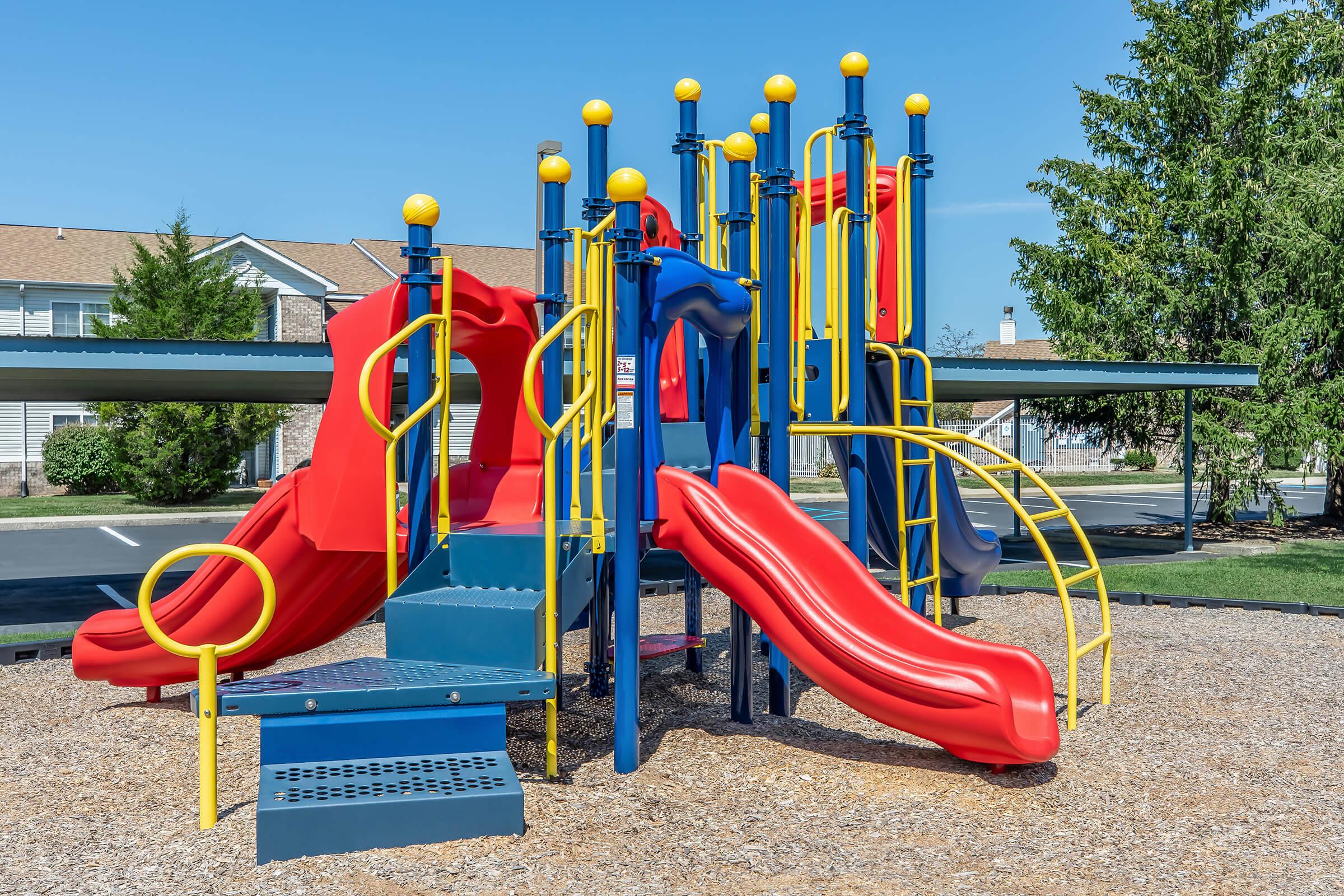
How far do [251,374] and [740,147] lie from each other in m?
5.79

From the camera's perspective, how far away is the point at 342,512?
546 cm

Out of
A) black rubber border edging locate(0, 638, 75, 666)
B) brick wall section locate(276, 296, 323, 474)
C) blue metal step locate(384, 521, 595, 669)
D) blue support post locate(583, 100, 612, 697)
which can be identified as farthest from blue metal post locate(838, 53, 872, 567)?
brick wall section locate(276, 296, 323, 474)

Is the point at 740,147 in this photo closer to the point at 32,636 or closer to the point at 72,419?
the point at 32,636

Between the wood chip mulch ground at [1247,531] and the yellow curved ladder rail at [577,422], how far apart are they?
14812mm

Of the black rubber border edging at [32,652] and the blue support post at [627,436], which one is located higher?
the blue support post at [627,436]

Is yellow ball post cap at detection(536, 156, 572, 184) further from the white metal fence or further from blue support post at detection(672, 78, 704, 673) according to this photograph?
the white metal fence

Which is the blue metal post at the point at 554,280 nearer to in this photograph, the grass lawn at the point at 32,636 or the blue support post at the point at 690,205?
the blue support post at the point at 690,205

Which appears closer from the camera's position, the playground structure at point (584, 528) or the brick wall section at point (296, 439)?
the playground structure at point (584, 528)

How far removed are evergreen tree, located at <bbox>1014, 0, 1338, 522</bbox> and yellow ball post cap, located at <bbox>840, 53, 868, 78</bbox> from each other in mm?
13958

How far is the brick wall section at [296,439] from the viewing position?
1203 inches

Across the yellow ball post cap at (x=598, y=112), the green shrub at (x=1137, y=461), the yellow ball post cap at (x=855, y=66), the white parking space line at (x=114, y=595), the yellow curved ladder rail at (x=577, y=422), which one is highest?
the yellow ball post cap at (x=855, y=66)

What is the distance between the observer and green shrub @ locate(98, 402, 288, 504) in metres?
25.3

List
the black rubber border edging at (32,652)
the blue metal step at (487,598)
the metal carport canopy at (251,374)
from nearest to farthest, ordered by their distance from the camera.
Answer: the blue metal step at (487,598), the black rubber border edging at (32,652), the metal carport canopy at (251,374)

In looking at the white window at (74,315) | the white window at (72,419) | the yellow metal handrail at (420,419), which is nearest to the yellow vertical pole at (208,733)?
the yellow metal handrail at (420,419)
